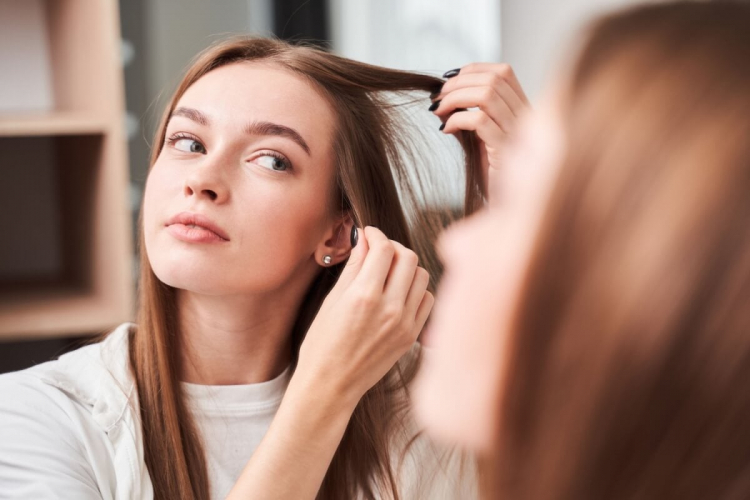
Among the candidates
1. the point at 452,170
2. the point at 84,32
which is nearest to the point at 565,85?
the point at 452,170

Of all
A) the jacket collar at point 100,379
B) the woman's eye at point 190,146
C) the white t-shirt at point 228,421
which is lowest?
the white t-shirt at point 228,421

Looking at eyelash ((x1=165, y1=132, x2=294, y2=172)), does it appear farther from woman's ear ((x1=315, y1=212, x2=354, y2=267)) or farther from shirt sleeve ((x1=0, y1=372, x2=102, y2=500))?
shirt sleeve ((x1=0, y1=372, x2=102, y2=500))

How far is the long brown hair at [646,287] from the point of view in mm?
442

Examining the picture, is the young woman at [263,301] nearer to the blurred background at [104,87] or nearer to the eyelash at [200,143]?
the eyelash at [200,143]

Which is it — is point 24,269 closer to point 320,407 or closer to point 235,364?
point 235,364

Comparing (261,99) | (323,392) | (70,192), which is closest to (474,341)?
(323,392)

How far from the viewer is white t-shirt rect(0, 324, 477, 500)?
3.29 ft

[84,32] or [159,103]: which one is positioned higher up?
[84,32]

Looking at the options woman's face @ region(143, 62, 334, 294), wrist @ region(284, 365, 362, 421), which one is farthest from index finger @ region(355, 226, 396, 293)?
woman's face @ region(143, 62, 334, 294)

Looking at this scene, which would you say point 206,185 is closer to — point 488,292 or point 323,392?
point 323,392

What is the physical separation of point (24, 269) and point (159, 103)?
0.62 m

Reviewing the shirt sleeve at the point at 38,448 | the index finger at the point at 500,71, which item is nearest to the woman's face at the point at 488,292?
the shirt sleeve at the point at 38,448

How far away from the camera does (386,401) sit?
1.30 metres

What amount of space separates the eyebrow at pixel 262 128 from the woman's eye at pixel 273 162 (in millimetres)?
35
